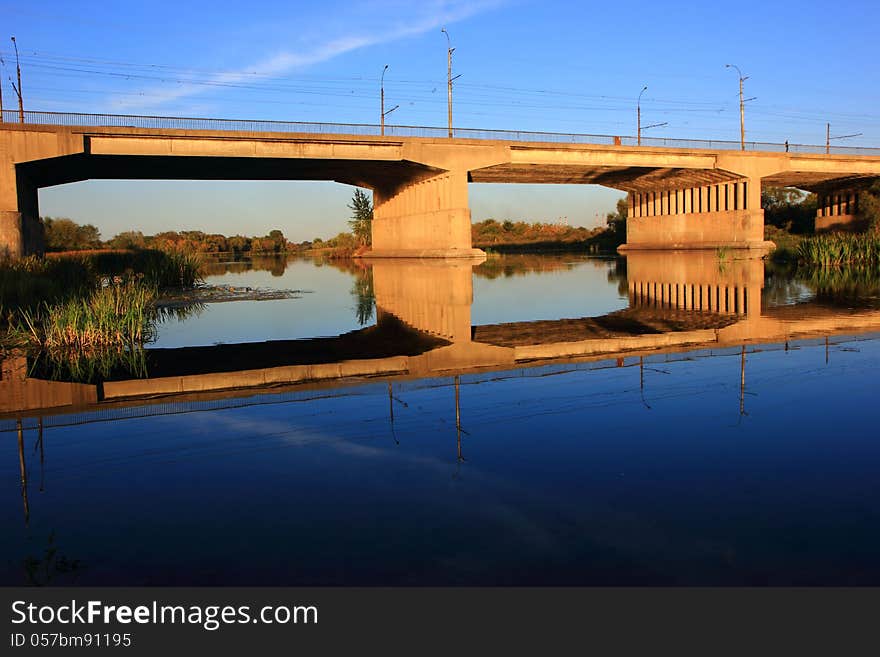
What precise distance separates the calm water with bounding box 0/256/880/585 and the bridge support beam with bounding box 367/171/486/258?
133 ft

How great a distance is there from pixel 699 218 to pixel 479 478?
220ft

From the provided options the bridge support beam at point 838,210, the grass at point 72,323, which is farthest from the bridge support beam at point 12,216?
the bridge support beam at point 838,210

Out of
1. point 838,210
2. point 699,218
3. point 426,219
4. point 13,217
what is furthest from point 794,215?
point 13,217

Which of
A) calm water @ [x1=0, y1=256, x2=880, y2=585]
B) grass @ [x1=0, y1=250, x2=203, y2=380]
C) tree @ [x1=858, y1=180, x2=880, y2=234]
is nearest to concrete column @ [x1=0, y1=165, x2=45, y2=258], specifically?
grass @ [x1=0, y1=250, x2=203, y2=380]

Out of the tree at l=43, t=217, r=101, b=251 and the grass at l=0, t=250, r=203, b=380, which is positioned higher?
the tree at l=43, t=217, r=101, b=251

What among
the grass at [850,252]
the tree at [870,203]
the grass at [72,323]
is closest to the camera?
the grass at [72,323]

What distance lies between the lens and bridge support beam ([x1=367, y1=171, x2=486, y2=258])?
51.8 metres

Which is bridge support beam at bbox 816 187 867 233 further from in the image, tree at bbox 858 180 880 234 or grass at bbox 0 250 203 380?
grass at bbox 0 250 203 380

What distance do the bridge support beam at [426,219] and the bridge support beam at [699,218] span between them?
2083cm

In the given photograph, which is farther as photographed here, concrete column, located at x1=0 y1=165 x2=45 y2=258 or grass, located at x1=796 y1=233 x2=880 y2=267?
grass, located at x1=796 y1=233 x2=880 y2=267

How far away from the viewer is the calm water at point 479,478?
436 centimetres

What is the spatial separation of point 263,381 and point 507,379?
11.3 feet

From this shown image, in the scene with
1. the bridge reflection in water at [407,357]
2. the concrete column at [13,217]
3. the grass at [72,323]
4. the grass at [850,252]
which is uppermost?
the concrete column at [13,217]

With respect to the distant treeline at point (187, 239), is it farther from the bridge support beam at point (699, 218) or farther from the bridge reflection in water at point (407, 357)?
the bridge reflection in water at point (407, 357)
